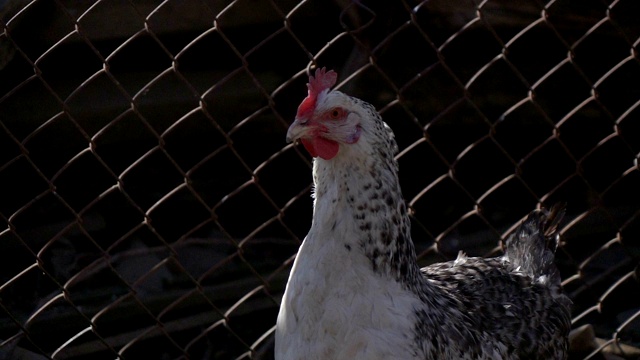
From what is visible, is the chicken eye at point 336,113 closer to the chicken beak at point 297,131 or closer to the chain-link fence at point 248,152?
the chicken beak at point 297,131

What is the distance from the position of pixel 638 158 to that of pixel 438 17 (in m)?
1.04

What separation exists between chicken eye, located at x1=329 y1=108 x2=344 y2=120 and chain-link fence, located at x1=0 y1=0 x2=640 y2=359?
3.62ft

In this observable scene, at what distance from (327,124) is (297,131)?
0.08m

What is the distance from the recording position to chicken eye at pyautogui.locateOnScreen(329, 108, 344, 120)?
227 centimetres

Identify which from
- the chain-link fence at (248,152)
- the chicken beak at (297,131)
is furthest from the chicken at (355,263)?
the chain-link fence at (248,152)

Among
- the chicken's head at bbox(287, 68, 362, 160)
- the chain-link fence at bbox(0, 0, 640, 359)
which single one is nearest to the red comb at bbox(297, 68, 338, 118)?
the chicken's head at bbox(287, 68, 362, 160)

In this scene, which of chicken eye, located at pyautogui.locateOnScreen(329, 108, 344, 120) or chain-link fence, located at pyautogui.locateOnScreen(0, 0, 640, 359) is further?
chain-link fence, located at pyautogui.locateOnScreen(0, 0, 640, 359)

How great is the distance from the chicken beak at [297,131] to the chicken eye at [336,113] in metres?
0.07

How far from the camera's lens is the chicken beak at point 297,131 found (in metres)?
2.22

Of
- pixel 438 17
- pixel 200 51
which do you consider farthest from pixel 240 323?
pixel 438 17

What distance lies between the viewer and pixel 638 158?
3.48 meters

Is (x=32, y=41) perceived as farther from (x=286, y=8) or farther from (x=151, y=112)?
(x=286, y=8)

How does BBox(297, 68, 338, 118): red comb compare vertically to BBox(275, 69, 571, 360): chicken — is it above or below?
above

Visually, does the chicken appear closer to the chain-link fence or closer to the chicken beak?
the chicken beak
